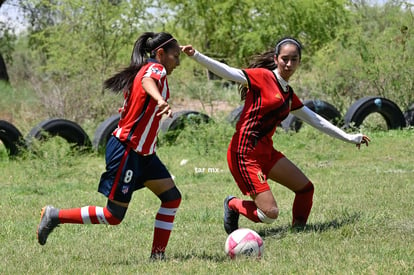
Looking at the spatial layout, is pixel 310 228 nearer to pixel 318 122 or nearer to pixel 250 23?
pixel 318 122

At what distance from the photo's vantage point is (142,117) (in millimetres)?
5414

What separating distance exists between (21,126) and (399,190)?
10352 millimetres

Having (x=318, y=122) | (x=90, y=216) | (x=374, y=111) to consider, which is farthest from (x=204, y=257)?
(x=374, y=111)

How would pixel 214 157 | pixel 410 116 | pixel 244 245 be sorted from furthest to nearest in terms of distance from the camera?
pixel 410 116 → pixel 214 157 → pixel 244 245

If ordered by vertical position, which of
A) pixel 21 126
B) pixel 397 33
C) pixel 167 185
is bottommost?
pixel 21 126

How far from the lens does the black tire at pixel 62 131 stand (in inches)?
511

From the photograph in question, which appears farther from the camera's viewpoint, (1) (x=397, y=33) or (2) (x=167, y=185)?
(1) (x=397, y=33)

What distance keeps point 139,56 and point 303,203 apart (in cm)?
241

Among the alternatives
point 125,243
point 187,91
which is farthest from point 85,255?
point 187,91

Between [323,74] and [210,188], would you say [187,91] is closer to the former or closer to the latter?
[323,74]

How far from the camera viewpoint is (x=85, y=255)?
5957 mm

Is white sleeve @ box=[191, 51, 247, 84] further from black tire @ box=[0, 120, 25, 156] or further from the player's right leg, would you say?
black tire @ box=[0, 120, 25, 156]

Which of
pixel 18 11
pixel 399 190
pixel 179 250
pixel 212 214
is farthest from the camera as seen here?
pixel 18 11

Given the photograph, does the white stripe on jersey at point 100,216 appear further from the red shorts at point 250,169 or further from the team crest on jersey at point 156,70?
the red shorts at point 250,169
